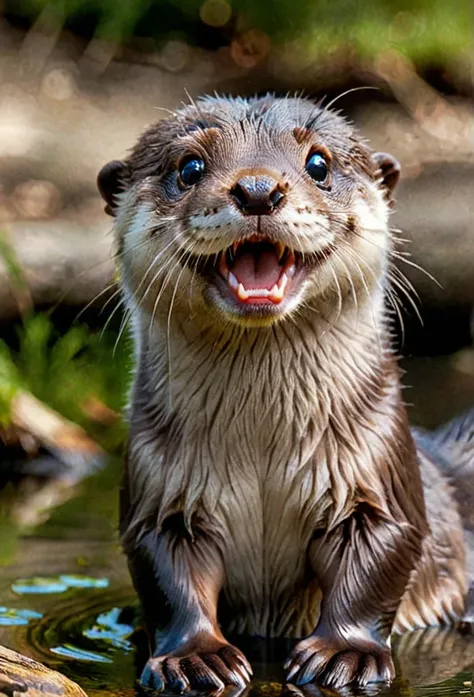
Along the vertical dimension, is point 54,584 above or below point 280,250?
below

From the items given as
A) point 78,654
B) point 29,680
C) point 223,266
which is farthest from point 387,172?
point 29,680

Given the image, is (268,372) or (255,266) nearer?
(255,266)

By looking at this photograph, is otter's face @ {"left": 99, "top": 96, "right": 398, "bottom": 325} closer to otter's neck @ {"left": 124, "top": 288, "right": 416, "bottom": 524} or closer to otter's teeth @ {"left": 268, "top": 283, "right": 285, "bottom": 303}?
otter's teeth @ {"left": 268, "top": 283, "right": 285, "bottom": 303}

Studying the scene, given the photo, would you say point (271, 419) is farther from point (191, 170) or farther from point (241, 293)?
point (191, 170)

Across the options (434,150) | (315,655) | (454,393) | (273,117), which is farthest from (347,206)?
(434,150)

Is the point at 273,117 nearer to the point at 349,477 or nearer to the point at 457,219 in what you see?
the point at 349,477

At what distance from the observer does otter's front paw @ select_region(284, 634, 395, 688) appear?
2.80m

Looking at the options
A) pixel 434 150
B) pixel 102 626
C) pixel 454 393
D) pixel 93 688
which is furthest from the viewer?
pixel 434 150

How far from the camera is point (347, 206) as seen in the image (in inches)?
117

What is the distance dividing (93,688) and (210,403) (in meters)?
0.57

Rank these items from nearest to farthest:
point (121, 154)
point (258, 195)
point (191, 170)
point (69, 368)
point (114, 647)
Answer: point (258, 195) < point (191, 170) < point (114, 647) < point (69, 368) < point (121, 154)

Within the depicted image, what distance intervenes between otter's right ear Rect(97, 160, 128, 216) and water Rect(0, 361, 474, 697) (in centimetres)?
86

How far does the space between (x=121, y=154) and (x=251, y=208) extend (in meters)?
3.94

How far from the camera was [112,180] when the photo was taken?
3.23 m
